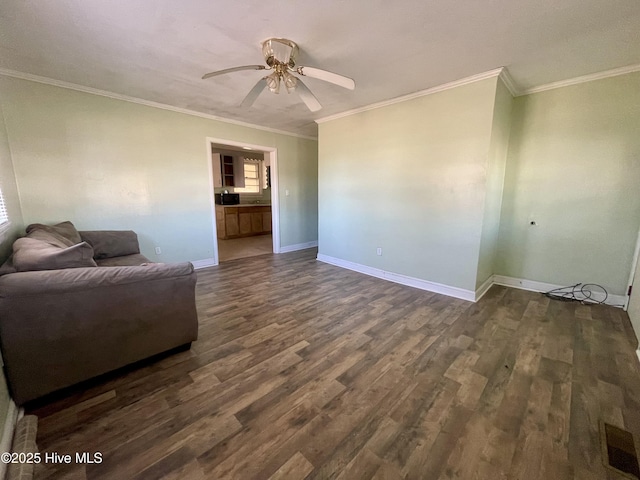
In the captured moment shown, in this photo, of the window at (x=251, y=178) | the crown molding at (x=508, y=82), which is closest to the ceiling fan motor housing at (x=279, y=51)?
the crown molding at (x=508, y=82)

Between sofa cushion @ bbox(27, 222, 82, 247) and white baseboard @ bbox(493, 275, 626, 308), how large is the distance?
16.9 ft

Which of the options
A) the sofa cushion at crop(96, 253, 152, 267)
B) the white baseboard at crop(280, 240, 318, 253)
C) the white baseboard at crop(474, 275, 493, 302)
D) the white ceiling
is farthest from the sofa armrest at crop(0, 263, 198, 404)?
the white baseboard at crop(280, 240, 318, 253)

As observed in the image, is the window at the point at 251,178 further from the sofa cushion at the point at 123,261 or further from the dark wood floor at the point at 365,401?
the dark wood floor at the point at 365,401

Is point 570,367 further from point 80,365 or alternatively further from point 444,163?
point 80,365

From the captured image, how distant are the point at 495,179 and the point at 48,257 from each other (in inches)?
163

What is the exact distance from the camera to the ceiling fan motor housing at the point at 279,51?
2002 mm

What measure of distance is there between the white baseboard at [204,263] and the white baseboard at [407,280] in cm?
205

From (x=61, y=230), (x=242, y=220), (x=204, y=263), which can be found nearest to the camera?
(x=61, y=230)

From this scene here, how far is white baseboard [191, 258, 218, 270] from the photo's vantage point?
4247mm

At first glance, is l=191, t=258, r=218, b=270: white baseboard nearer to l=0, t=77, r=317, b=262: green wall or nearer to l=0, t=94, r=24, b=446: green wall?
l=0, t=77, r=317, b=262: green wall

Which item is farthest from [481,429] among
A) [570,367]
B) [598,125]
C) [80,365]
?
[598,125]

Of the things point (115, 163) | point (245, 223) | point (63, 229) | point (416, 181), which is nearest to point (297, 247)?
point (245, 223)

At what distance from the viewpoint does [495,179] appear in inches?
117

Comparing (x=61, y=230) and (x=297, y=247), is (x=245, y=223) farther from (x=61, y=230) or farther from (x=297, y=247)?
(x=61, y=230)
